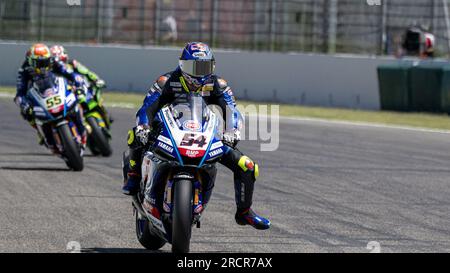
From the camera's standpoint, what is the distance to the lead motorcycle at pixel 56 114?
14.3 m

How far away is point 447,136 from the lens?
19625mm

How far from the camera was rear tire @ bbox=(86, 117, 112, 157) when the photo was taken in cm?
1600

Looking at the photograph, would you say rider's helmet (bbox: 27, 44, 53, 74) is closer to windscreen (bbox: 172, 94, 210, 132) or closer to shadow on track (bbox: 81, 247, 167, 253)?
shadow on track (bbox: 81, 247, 167, 253)

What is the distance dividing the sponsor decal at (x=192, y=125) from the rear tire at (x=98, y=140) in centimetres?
778

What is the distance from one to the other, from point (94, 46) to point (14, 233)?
1911cm

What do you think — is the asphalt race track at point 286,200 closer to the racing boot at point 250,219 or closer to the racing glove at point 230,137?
the racing boot at point 250,219

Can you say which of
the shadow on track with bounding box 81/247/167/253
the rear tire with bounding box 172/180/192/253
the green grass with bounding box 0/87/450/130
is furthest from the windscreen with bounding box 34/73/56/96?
the green grass with bounding box 0/87/450/130

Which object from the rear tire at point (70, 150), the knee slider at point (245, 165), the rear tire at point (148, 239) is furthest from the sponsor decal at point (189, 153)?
the rear tire at point (70, 150)

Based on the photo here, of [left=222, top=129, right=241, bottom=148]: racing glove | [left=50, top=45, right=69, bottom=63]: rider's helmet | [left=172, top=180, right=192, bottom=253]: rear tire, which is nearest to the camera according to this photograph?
[left=172, top=180, right=192, bottom=253]: rear tire

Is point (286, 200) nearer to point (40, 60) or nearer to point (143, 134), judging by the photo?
point (143, 134)

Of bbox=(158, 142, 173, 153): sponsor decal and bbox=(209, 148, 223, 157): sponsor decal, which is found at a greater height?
bbox=(158, 142, 173, 153): sponsor decal

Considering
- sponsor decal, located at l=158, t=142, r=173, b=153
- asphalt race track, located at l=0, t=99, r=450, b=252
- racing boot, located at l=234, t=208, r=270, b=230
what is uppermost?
sponsor decal, located at l=158, t=142, r=173, b=153

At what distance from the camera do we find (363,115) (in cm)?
2352

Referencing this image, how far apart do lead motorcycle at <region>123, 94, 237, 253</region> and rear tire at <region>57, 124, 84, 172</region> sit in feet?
18.8
